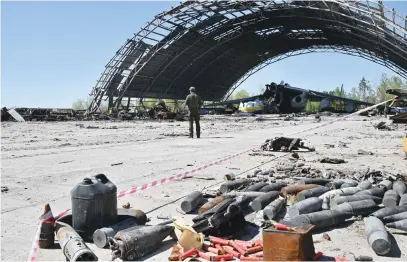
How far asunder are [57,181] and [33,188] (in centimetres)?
66

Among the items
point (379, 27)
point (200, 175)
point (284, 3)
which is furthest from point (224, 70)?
point (200, 175)

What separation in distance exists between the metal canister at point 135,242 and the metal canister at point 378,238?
221 cm

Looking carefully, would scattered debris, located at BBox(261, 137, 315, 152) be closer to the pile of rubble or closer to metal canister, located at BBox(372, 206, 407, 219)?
the pile of rubble

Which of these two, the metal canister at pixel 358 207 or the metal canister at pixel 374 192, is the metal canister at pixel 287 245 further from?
the metal canister at pixel 374 192

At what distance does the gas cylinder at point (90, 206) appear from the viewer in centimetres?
388

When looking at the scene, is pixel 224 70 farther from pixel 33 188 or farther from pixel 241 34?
pixel 33 188

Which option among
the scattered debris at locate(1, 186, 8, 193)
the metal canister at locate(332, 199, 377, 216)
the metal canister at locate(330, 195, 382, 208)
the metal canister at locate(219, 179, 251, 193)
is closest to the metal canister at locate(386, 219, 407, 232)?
the metal canister at locate(332, 199, 377, 216)

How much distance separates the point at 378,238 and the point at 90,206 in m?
3.07

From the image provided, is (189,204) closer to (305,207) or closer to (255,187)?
(255,187)

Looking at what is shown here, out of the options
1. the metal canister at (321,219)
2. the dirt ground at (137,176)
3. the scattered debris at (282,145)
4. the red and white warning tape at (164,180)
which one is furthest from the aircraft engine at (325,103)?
the metal canister at (321,219)

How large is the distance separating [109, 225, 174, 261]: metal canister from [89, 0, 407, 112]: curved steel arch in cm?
3016

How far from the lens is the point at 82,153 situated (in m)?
11.6

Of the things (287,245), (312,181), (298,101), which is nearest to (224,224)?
(287,245)

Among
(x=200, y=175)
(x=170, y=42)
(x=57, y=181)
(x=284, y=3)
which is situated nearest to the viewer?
(x=57, y=181)
